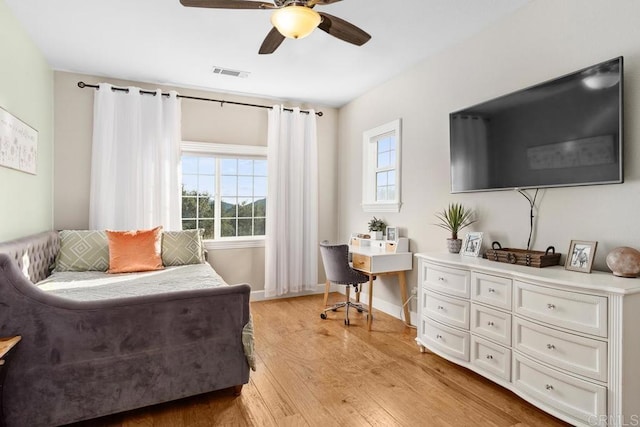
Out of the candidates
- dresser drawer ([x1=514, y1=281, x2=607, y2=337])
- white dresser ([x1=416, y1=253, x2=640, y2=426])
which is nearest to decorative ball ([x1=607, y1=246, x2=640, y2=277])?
white dresser ([x1=416, y1=253, x2=640, y2=426])

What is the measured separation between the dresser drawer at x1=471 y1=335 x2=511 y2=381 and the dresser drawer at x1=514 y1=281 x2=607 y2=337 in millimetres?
322

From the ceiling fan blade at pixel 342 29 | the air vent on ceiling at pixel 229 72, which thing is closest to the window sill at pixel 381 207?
the ceiling fan blade at pixel 342 29

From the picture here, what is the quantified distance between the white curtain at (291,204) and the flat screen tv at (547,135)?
7.18 feet

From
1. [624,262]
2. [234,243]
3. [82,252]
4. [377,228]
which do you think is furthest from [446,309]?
[82,252]

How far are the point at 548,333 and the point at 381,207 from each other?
2420mm

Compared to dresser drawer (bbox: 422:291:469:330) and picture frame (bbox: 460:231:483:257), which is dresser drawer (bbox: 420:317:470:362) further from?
picture frame (bbox: 460:231:483:257)

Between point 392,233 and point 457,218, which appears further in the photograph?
point 392,233

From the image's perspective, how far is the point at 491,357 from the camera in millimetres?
2334

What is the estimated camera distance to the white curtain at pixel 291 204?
4594 mm

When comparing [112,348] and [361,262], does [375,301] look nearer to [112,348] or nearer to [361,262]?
[361,262]

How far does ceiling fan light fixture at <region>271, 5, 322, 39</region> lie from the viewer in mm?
1844

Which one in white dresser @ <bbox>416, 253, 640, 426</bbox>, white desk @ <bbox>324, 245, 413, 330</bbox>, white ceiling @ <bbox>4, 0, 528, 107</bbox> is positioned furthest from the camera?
white desk @ <bbox>324, 245, 413, 330</bbox>

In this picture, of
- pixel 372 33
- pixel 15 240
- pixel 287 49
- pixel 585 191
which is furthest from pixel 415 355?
pixel 15 240

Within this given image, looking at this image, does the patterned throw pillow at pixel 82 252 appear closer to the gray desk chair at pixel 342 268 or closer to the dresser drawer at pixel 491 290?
the gray desk chair at pixel 342 268
